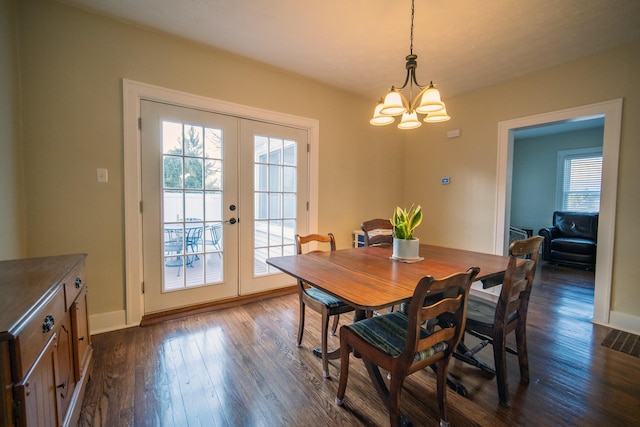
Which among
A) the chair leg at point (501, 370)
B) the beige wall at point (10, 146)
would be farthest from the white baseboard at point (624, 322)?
the beige wall at point (10, 146)

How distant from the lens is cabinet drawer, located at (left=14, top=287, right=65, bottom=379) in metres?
0.81

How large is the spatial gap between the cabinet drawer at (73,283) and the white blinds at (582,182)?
293 inches

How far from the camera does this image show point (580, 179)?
5.41 m

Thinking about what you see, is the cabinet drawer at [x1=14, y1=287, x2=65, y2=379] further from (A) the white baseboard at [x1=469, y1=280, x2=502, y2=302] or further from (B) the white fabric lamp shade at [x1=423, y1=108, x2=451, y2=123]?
(A) the white baseboard at [x1=469, y1=280, x2=502, y2=302]

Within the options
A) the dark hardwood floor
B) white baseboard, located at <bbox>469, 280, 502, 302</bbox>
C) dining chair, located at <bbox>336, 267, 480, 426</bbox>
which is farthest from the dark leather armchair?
dining chair, located at <bbox>336, 267, 480, 426</bbox>

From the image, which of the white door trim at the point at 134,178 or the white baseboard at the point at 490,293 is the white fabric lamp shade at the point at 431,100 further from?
the white baseboard at the point at 490,293

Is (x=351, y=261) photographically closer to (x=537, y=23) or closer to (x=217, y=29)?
(x=217, y=29)

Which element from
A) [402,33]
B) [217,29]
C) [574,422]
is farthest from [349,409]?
[217,29]

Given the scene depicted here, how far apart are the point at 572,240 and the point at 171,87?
6322 millimetres

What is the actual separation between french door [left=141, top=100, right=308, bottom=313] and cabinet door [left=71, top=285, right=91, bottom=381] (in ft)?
2.97

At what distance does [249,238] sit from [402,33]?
250cm

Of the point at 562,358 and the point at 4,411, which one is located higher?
the point at 4,411

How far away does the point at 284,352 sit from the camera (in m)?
2.09

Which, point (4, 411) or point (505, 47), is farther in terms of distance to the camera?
point (505, 47)
